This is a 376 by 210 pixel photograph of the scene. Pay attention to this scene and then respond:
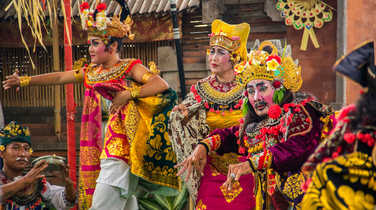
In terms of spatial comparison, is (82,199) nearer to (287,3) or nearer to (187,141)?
(187,141)

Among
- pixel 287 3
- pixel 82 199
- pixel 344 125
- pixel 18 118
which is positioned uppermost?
pixel 287 3

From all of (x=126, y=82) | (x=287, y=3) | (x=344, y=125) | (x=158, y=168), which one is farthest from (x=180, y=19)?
(x=344, y=125)

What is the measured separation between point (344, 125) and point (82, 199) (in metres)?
3.50

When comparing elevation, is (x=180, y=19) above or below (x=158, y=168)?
above

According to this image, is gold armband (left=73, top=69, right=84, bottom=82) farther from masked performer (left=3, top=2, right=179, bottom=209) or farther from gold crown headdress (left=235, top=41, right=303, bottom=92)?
gold crown headdress (left=235, top=41, right=303, bottom=92)

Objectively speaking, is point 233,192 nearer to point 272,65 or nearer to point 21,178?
point 272,65

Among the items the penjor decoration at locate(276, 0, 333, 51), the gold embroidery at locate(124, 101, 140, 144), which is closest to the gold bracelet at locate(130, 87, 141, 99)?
the gold embroidery at locate(124, 101, 140, 144)

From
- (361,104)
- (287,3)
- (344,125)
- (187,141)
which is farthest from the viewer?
(287,3)

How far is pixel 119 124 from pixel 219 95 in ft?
3.15

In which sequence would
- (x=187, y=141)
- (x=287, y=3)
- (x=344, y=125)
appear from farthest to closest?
1. (x=287, y=3)
2. (x=187, y=141)
3. (x=344, y=125)

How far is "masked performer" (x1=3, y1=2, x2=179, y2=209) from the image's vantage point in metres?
4.68

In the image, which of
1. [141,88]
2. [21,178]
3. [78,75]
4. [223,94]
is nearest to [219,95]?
[223,94]

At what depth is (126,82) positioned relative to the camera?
4922 millimetres

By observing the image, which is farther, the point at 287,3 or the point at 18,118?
the point at 18,118
